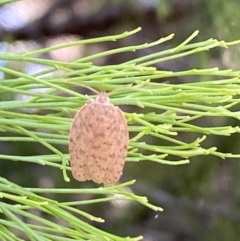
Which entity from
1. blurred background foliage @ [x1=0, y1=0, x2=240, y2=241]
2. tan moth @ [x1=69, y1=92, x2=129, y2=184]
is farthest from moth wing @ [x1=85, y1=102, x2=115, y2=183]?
blurred background foliage @ [x1=0, y1=0, x2=240, y2=241]

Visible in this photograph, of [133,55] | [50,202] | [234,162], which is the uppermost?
[133,55]

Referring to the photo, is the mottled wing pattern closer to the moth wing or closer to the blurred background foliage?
the moth wing

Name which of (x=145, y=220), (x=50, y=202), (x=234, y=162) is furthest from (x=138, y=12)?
(x=50, y=202)

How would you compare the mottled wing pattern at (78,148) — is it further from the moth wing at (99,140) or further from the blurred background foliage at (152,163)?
the blurred background foliage at (152,163)

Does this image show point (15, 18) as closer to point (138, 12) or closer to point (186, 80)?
point (138, 12)

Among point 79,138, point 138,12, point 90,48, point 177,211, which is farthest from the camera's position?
point 90,48

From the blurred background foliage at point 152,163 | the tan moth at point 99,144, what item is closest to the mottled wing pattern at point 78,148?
the tan moth at point 99,144
